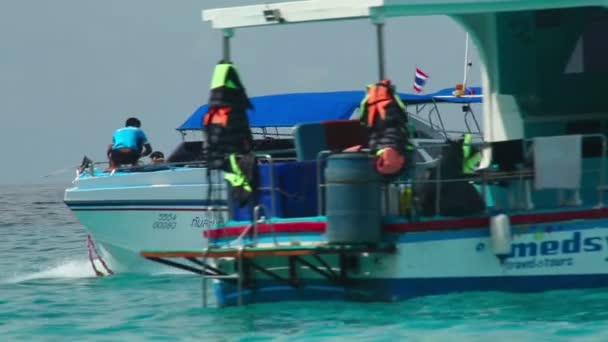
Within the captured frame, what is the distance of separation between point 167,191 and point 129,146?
5.63ft

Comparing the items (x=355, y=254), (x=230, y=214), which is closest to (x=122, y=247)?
(x=230, y=214)

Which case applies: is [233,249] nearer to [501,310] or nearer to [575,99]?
[501,310]

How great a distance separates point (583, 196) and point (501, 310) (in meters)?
2.01

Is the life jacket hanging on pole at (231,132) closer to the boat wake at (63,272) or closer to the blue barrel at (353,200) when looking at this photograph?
→ the blue barrel at (353,200)

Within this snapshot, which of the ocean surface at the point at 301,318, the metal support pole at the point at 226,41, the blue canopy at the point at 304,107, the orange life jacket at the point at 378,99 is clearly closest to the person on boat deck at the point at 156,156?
the blue canopy at the point at 304,107

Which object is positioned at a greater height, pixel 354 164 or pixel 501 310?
pixel 354 164

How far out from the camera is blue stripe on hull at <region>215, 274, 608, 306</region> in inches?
547

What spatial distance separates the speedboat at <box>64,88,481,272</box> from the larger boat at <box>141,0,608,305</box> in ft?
15.4

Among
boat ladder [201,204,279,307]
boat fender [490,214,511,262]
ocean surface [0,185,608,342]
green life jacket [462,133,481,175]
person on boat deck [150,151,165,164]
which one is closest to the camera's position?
ocean surface [0,185,608,342]

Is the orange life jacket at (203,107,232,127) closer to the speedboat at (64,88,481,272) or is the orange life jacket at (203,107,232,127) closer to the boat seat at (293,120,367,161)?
the boat seat at (293,120,367,161)

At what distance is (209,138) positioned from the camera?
48.5ft

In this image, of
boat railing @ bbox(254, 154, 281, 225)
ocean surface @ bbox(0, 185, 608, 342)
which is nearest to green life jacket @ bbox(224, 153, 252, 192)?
boat railing @ bbox(254, 154, 281, 225)

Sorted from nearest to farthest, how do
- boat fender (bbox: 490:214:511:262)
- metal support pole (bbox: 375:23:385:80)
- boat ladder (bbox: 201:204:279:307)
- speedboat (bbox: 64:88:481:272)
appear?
metal support pole (bbox: 375:23:385:80) → boat fender (bbox: 490:214:511:262) → boat ladder (bbox: 201:204:279:307) → speedboat (bbox: 64:88:481:272)

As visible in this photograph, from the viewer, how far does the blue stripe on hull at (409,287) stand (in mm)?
13906
